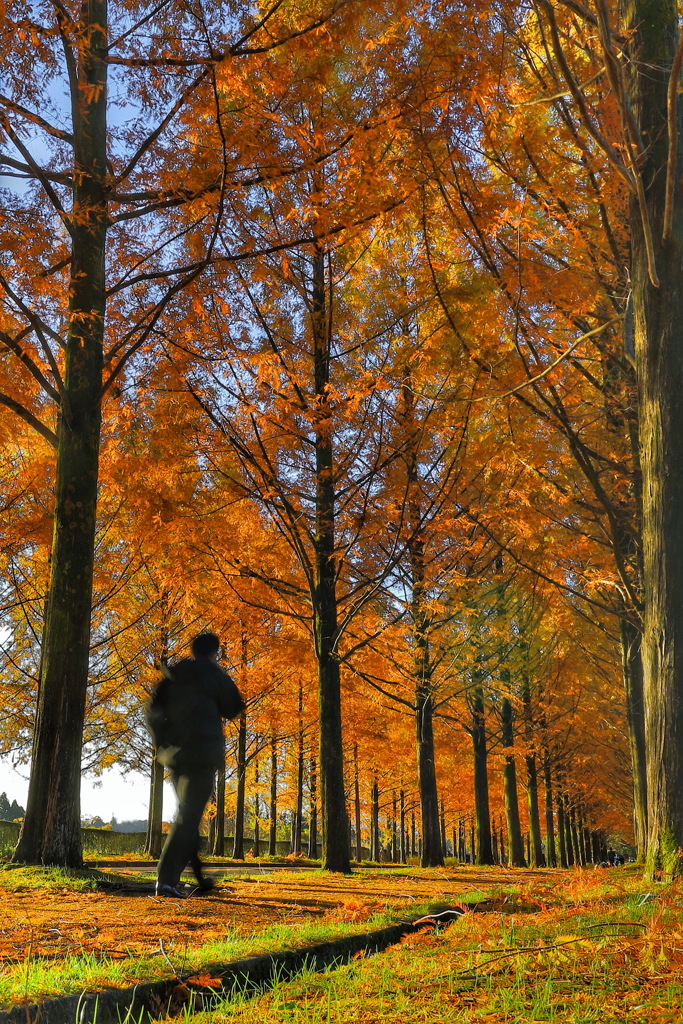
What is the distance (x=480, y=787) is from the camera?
17.9 m

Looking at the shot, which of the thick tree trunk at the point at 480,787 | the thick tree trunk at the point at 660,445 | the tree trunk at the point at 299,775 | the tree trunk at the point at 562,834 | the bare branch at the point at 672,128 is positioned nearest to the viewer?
the bare branch at the point at 672,128

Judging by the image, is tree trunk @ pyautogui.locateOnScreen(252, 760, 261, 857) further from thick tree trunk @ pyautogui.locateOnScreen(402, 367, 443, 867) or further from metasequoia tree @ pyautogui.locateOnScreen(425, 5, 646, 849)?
metasequoia tree @ pyautogui.locateOnScreen(425, 5, 646, 849)

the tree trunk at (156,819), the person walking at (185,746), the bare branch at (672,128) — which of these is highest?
the bare branch at (672,128)

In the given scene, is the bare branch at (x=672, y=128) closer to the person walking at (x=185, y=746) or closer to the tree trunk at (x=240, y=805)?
the person walking at (x=185, y=746)

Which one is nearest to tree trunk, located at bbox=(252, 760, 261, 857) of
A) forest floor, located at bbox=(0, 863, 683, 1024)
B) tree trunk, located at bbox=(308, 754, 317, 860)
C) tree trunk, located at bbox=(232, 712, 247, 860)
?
tree trunk, located at bbox=(308, 754, 317, 860)

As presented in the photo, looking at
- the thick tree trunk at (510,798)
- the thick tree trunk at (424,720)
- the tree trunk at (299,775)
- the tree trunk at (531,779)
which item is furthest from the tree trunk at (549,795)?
the thick tree trunk at (424,720)

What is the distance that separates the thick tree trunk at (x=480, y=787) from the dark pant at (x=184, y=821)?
39.9 feet

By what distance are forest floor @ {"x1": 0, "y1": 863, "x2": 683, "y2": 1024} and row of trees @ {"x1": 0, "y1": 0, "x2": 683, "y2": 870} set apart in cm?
192

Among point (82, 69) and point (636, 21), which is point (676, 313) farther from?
point (82, 69)

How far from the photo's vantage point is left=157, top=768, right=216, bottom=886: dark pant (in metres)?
5.85

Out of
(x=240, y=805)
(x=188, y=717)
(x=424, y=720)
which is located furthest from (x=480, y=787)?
(x=188, y=717)

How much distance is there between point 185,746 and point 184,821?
0.55 meters

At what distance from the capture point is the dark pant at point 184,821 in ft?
19.2

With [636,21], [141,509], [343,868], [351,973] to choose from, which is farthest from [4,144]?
[343,868]
